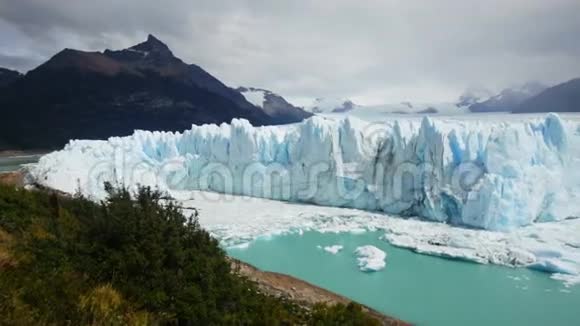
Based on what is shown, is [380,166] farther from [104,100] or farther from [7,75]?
[7,75]

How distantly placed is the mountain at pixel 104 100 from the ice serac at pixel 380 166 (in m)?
44.0

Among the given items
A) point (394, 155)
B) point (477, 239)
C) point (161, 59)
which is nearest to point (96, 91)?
point (161, 59)

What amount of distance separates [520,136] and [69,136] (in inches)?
2419

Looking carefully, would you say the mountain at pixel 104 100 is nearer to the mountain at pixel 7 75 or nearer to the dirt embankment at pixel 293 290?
the mountain at pixel 7 75

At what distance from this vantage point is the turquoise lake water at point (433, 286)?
21.6 ft

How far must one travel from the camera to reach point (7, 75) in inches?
3278

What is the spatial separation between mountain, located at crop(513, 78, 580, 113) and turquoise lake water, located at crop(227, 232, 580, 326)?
33.8 metres

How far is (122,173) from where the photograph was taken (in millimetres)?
17078

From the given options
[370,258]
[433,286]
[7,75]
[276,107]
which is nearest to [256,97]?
[276,107]

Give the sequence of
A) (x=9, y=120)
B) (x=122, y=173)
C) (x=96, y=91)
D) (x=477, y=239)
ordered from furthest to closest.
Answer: (x=96, y=91)
(x=9, y=120)
(x=122, y=173)
(x=477, y=239)

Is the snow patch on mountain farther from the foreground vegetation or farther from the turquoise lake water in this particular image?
the foreground vegetation

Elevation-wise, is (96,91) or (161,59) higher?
(161,59)

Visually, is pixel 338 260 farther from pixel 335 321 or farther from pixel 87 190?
pixel 87 190

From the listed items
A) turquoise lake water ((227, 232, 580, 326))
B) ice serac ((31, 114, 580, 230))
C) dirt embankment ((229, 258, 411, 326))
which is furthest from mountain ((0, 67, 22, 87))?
dirt embankment ((229, 258, 411, 326))
